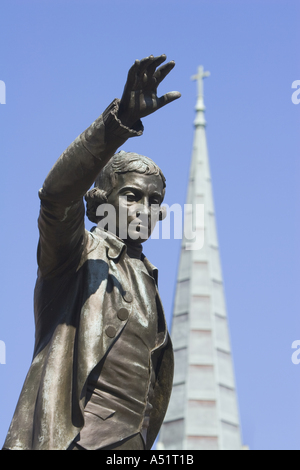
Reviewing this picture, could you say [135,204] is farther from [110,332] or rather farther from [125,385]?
[125,385]

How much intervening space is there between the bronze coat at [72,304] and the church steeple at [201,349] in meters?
39.1

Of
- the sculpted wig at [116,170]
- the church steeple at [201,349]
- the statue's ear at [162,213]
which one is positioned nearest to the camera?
the sculpted wig at [116,170]

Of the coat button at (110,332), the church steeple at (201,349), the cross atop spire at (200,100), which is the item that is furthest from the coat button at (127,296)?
the cross atop spire at (200,100)

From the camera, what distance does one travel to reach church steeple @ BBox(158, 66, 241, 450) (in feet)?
159

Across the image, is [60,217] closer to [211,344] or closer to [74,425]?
[74,425]

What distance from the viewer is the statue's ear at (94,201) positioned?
770cm

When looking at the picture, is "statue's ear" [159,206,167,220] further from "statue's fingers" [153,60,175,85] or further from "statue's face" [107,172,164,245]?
"statue's fingers" [153,60,175,85]

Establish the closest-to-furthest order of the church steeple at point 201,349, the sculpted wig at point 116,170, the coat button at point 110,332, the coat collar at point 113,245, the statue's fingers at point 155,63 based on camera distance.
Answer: the statue's fingers at point 155,63, the coat button at point 110,332, the coat collar at point 113,245, the sculpted wig at point 116,170, the church steeple at point 201,349

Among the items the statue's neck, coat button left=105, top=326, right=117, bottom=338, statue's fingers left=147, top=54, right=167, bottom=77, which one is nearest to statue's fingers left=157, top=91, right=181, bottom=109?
statue's fingers left=147, top=54, right=167, bottom=77

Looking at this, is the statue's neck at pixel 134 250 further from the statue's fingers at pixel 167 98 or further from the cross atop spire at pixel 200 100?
the cross atop spire at pixel 200 100

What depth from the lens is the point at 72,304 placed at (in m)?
7.28

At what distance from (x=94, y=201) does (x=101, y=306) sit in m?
0.88
